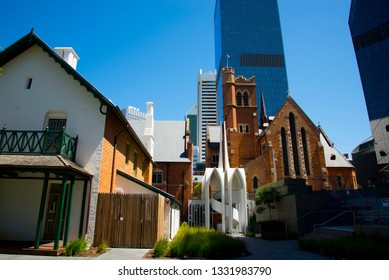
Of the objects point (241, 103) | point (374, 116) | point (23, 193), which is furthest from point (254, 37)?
point (23, 193)

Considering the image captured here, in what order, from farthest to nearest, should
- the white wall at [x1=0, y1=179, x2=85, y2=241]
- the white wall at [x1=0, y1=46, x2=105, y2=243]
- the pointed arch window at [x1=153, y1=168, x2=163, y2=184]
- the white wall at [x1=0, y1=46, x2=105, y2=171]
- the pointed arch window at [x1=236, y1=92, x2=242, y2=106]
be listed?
the pointed arch window at [x1=236, y1=92, x2=242, y2=106] < the pointed arch window at [x1=153, y1=168, x2=163, y2=184] < the white wall at [x1=0, y1=46, x2=105, y2=171] < the white wall at [x1=0, y1=46, x2=105, y2=243] < the white wall at [x1=0, y1=179, x2=85, y2=241]

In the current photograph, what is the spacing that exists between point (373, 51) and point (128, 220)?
76056 mm

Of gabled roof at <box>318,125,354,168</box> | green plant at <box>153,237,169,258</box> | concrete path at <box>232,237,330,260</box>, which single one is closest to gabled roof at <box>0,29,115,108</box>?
green plant at <box>153,237,169,258</box>

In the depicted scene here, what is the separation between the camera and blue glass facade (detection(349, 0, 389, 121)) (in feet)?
197

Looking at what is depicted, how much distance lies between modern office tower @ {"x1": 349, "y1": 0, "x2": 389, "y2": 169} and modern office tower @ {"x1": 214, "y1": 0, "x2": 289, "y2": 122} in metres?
49.9

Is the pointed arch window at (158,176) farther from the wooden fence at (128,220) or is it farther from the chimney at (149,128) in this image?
the wooden fence at (128,220)

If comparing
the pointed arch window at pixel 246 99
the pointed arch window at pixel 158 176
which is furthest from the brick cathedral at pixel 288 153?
the pointed arch window at pixel 158 176

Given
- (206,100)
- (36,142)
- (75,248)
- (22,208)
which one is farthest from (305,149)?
(206,100)

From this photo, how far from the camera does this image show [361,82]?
217 feet

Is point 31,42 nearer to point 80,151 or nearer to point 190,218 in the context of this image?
point 80,151

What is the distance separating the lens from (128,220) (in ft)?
39.7

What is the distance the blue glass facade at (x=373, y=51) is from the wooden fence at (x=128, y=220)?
67.3 m

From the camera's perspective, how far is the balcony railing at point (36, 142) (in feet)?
35.9

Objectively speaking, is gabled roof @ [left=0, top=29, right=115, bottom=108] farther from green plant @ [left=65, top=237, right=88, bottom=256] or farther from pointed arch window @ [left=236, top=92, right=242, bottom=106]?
pointed arch window @ [left=236, top=92, right=242, bottom=106]
